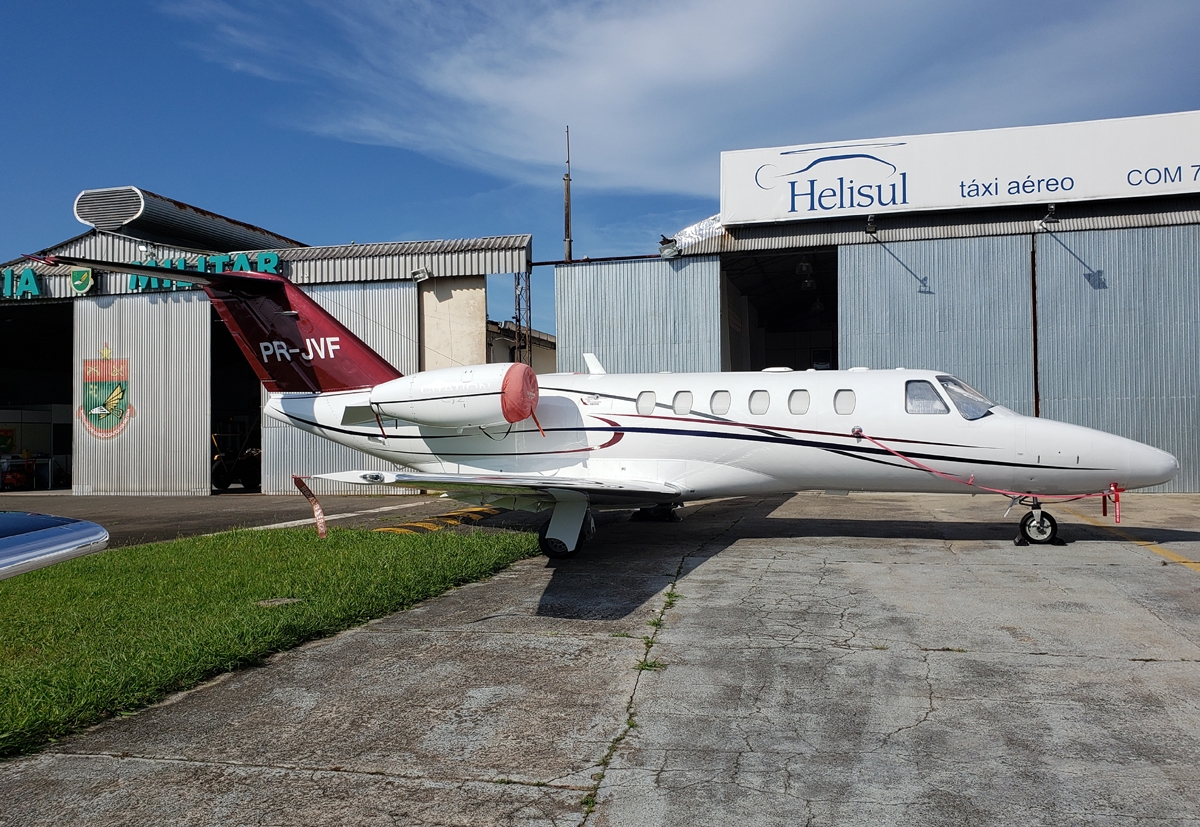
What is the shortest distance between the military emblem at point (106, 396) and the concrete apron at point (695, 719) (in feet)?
66.1

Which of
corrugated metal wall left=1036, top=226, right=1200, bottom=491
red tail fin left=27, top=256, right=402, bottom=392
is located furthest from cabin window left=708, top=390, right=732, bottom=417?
corrugated metal wall left=1036, top=226, right=1200, bottom=491

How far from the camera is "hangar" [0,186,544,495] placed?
21812 mm

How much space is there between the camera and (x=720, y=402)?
11469mm

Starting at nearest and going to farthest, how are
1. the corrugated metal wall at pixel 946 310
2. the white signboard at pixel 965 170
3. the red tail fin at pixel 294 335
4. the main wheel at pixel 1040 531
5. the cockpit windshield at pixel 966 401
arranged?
the cockpit windshield at pixel 966 401 → the main wheel at pixel 1040 531 → the red tail fin at pixel 294 335 → the white signboard at pixel 965 170 → the corrugated metal wall at pixel 946 310

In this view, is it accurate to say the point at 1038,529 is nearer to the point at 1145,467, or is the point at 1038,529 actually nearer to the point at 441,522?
the point at 1145,467

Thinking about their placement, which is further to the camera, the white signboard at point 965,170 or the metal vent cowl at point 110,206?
the metal vent cowl at point 110,206

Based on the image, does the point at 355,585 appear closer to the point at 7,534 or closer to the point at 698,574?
the point at 698,574

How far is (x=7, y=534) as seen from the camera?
2760mm

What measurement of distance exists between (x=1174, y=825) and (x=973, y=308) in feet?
59.1

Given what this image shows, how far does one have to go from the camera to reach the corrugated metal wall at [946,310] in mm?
19234

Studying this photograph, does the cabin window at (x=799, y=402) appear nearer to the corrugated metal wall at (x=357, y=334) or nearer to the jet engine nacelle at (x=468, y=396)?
the jet engine nacelle at (x=468, y=396)

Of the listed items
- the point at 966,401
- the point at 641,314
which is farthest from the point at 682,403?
the point at 641,314

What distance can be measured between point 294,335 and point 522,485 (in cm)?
585

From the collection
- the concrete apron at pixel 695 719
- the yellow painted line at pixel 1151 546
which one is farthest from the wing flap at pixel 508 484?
the yellow painted line at pixel 1151 546
